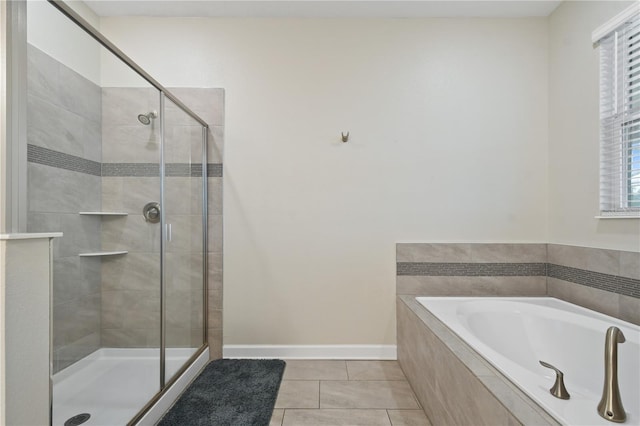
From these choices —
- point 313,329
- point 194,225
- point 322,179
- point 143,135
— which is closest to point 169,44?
point 143,135

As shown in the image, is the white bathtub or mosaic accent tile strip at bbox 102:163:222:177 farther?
mosaic accent tile strip at bbox 102:163:222:177

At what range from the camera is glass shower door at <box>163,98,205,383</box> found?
6.32ft

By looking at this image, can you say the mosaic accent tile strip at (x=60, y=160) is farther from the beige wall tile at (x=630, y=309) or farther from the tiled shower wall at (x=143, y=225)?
the beige wall tile at (x=630, y=309)

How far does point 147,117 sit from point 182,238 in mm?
772

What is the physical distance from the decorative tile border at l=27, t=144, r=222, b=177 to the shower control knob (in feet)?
0.57

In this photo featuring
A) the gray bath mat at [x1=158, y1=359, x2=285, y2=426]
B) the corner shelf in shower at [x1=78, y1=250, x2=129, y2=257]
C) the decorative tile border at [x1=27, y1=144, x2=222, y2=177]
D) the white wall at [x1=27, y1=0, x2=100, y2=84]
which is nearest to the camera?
the white wall at [x1=27, y1=0, x2=100, y2=84]

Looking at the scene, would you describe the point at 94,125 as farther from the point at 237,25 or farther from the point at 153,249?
the point at 237,25

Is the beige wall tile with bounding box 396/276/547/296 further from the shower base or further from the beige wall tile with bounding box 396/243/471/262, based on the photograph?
the shower base

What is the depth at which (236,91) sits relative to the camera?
8.03 ft

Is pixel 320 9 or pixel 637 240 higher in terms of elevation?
pixel 320 9

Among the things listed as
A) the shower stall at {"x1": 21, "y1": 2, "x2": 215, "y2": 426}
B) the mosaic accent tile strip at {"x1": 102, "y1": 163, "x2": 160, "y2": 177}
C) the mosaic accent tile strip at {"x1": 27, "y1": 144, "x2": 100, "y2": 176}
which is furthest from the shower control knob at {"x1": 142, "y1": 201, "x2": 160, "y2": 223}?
the mosaic accent tile strip at {"x1": 27, "y1": 144, "x2": 100, "y2": 176}

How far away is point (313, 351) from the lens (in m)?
2.42

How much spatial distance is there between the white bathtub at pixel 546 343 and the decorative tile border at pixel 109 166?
1807 mm

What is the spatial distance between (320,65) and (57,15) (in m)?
1.66
